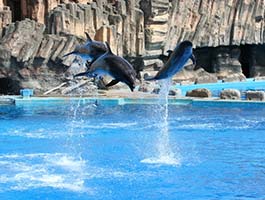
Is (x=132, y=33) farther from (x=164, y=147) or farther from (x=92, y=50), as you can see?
(x=92, y=50)

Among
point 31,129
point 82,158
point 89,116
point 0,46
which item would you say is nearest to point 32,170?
point 82,158

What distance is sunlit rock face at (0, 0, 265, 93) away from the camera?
1534 cm

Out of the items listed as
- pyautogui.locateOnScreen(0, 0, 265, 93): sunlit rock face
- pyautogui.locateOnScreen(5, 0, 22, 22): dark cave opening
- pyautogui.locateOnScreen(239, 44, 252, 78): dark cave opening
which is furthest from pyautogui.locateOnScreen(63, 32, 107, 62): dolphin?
pyautogui.locateOnScreen(239, 44, 252, 78): dark cave opening

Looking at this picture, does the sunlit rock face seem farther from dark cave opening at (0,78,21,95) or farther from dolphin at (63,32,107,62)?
dolphin at (63,32,107,62)

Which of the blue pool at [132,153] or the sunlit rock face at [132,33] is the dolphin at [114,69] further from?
the sunlit rock face at [132,33]

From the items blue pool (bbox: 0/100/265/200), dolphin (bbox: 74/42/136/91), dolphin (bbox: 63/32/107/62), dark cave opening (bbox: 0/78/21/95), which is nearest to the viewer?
dolphin (bbox: 74/42/136/91)

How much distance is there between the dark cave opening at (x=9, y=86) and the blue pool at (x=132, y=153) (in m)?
3.07

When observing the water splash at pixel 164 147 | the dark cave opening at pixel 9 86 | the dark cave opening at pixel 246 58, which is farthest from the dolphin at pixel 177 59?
the dark cave opening at pixel 246 58

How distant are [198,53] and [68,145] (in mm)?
16134

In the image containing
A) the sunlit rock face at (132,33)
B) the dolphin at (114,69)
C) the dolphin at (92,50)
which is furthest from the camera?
the sunlit rock face at (132,33)

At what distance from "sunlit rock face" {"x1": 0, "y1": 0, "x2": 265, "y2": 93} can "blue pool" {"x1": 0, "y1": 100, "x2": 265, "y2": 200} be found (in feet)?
9.76

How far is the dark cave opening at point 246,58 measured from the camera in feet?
85.0

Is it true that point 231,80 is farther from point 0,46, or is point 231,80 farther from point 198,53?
point 0,46

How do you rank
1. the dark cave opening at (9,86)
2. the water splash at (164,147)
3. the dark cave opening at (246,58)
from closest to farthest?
the water splash at (164,147)
the dark cave opening at (9,86)
the dark cave opening at (246,58)
